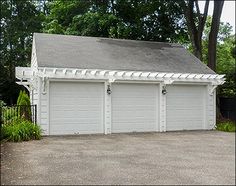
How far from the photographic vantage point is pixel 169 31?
915 inches

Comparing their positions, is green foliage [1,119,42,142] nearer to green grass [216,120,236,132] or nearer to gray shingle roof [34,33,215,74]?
gray shingle roof [34,33,215,74]

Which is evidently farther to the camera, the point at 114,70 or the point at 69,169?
the point at 114,70

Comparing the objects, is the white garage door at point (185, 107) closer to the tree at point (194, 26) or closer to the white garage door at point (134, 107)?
the white garage door at point (134, 107)

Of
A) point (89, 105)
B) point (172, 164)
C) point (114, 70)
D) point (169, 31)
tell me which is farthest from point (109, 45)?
point (172, 164)

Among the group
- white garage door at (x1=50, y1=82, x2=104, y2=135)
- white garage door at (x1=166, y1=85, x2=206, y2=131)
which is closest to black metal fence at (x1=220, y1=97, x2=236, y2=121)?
white garage door at (x1=166, y1=85, x2=206, y2=131)

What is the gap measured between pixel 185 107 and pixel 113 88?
3578 mm

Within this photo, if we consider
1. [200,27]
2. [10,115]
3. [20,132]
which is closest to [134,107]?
[20,132]

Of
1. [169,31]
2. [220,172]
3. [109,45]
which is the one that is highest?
[169,31]

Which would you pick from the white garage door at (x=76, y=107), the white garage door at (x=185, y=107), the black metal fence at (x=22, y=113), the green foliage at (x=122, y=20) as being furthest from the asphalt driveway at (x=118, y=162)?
the green foliage at (x=122, y=20)

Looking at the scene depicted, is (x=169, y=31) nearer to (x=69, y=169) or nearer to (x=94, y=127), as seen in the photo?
(x=94, y=127)

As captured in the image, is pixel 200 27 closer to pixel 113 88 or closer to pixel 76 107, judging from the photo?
pixel 113 88

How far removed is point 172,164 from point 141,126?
6829 millimetres

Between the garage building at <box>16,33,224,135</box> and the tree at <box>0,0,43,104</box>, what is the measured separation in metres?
17.7

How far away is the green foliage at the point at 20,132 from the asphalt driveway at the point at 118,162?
552 mm
